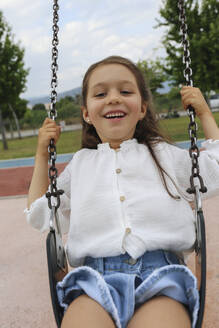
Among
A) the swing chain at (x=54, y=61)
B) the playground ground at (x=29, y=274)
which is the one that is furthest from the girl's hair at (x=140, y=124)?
the playground ground at (x=29, y=274)

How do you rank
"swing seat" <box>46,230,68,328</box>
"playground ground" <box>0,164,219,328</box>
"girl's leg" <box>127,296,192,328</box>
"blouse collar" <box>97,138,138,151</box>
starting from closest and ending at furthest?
1. "girl's leg" <box>127,296,192,328</box>
2. "swing seat" <box>46,230,68,328</box>
3. "blouse collar" <box>97,138,138,151</box>
4. "playground ground" <box>0,164,219,328</box>

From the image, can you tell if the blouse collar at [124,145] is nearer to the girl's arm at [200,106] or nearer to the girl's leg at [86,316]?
the girl's arm at [200,106]

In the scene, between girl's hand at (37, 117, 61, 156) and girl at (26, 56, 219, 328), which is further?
girl's hand at (37, 117, 61, 156)

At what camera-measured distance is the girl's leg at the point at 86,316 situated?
42.6 inches

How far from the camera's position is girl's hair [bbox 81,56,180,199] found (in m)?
1.59

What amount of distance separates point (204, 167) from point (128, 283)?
559 mm

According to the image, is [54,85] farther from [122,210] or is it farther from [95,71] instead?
[122,210]

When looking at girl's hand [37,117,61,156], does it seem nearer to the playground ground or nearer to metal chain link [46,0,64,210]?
metal chain link [46,0,64,210]

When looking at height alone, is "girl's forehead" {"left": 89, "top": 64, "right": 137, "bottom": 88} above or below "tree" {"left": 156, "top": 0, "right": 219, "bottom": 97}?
below

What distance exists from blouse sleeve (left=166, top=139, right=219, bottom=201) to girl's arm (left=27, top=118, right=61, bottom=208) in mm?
A: 519

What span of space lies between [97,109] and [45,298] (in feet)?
3.96

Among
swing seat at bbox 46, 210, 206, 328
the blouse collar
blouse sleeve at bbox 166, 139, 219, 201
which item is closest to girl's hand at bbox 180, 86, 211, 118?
blouse sleeve at bbox 166, 139, 219, 201

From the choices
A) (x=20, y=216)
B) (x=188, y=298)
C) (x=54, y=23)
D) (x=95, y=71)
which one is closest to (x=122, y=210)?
(x=188, y=298)

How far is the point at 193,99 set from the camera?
1492 mm
